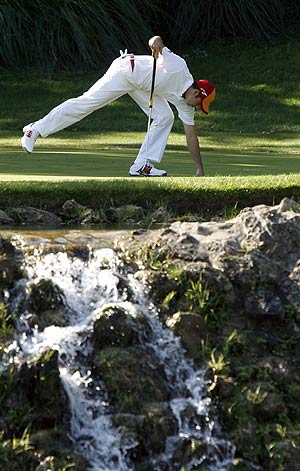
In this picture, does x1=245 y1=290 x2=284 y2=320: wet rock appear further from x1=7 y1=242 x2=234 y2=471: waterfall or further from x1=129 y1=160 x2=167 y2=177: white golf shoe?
x1=129 y1=160 x2=167 y2=177: white golf shoe

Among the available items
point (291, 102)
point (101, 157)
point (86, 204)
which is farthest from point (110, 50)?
point (86, 204)

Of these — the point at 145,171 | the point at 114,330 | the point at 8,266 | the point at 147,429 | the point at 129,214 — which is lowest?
the point at 145,171

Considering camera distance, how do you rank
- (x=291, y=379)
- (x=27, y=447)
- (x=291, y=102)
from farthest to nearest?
(x=291, y=102) < (x=291, y=379) < (x=27, y=447)

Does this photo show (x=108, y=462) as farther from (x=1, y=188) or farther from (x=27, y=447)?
(x=1, y=188)

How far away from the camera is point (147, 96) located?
1210cm

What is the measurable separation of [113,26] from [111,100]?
11.3 m

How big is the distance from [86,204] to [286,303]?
2.50 m

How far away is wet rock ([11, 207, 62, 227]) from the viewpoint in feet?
31.6

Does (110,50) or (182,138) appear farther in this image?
(110,50)

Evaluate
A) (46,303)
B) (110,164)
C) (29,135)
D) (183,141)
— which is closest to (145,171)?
(29,135)

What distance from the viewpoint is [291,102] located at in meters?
21.9

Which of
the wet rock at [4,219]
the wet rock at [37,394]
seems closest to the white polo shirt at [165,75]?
the wet rock at [4,219]

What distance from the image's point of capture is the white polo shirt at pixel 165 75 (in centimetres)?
1175

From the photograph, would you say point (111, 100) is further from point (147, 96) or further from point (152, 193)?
point (152, 193)
